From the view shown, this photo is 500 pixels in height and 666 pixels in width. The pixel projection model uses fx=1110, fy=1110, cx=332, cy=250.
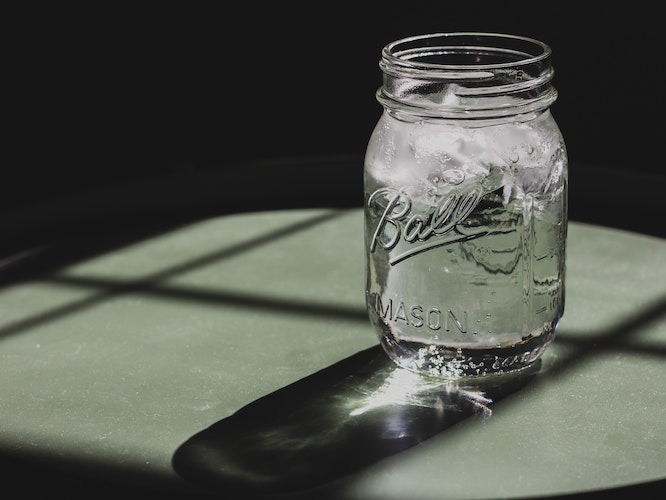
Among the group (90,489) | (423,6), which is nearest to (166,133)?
(423,6)

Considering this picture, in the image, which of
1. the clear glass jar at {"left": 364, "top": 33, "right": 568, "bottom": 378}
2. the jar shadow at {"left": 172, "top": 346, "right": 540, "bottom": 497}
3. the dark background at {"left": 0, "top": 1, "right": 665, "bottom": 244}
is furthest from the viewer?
the dark background at {"left": 0, "top": 1, "right": 665, "bottom": 244}

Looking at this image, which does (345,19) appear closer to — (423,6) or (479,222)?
(423,6)

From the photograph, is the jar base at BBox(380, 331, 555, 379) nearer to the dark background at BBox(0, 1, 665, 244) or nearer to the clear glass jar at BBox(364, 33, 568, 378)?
the clear glass jar at BBox(364, 33, 568, 378)

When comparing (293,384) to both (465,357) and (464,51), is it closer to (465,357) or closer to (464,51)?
(465,357)

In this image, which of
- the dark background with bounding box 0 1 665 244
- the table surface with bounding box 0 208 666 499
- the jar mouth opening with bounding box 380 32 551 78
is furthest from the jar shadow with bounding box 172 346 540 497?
the dark background with bounding box 0 1 665 244

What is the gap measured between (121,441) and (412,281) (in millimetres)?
267

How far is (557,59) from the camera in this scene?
2133mm

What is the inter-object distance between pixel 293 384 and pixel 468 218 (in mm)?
200

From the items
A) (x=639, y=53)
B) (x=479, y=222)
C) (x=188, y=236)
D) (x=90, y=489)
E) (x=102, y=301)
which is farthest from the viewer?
(x=639, y=53)

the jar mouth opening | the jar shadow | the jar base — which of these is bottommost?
the jar shadow

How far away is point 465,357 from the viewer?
910 mm

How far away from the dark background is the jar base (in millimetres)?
1219

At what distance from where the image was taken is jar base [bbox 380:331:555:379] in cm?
91

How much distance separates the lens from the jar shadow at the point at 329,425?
2.54 ft
